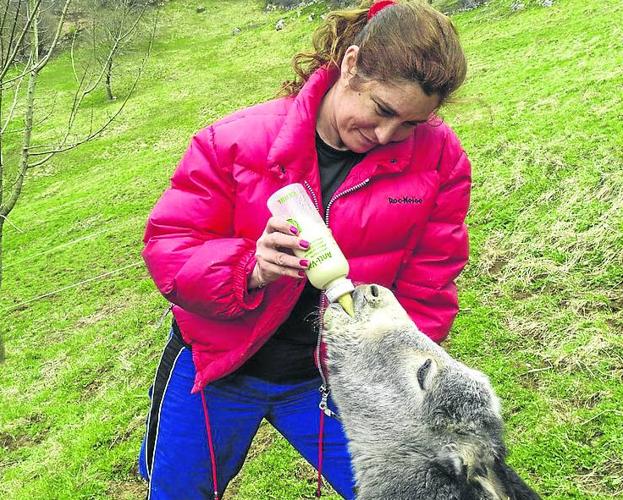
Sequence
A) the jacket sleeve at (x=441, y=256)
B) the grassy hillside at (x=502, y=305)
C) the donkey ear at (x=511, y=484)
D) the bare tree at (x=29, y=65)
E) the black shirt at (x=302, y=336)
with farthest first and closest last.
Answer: the bare tree at (x=29, y=65) → the grassy hillside at (x=502, y=305) → the jacket sleeve at (x=441, y=256) → the black shirt at (x=302, y=336) → the donkey ear at (x=511, y=484)

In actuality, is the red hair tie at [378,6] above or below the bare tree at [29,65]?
above

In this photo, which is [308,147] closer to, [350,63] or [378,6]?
[350,63]

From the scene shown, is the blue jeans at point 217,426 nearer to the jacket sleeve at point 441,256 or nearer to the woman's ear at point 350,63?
the jacket sleeve at point 441,256

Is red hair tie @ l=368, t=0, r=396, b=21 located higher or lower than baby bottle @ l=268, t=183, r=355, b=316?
higher

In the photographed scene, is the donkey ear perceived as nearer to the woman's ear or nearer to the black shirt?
the black shirt

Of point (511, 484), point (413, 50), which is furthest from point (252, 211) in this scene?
point (511, 484)

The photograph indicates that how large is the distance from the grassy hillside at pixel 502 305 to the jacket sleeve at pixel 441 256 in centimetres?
44

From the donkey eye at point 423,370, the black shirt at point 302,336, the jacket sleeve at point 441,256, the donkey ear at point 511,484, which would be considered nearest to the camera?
the donkey ear at point 511,484

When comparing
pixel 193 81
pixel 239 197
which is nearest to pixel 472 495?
pixel 239 197

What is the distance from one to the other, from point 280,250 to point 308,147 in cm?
66

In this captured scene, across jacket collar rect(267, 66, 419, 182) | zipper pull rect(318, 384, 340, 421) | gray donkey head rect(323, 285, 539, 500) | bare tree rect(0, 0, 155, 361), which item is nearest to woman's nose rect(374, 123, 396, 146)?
jacket collar rect(267, 66, 419, 182)

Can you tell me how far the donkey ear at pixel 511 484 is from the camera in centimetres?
266

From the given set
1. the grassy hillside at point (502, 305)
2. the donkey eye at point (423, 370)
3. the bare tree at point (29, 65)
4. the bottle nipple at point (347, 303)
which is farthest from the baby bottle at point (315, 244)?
the bare tree at point (29, 65)

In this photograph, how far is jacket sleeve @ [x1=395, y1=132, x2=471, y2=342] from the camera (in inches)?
133
